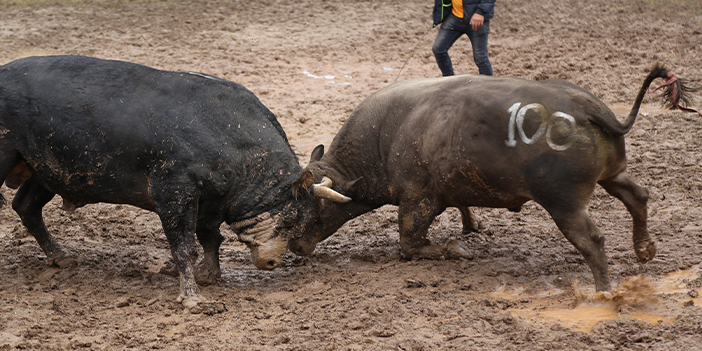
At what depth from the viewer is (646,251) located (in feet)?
16.7

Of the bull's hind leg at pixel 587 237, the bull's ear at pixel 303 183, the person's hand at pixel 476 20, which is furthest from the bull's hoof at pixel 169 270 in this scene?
the person's hand at pixel 476 20

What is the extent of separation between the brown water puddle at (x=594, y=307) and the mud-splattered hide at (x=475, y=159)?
0.24m

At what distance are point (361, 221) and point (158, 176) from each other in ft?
8.22

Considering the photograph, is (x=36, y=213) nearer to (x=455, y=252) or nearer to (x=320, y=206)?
(x=320, y=206)

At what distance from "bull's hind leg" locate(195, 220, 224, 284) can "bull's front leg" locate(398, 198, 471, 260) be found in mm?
1516

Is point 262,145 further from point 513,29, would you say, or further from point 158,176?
point 513,29

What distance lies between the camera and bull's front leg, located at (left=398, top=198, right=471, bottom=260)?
18.2ft

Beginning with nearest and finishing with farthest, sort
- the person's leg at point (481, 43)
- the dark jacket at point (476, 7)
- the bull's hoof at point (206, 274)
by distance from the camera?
1. the bull's hoof at point (206, 274)
2. the dark jacket at point (476, 7)
3. the person's leg at point (481, 43)

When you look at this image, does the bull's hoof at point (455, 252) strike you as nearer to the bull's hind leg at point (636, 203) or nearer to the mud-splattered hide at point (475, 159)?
the mud-splattered hide at point (475, 159)

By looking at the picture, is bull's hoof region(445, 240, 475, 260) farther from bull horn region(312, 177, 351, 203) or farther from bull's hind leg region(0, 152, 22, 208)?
bull's hind leg region(0, 152, 22, 208)

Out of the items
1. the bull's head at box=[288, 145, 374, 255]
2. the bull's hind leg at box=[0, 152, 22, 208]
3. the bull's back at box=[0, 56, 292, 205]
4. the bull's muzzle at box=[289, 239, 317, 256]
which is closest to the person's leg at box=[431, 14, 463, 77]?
the bull's head at box=[288, 145, 374, 255]

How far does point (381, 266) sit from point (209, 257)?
1.40m

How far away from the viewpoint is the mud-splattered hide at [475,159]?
4.61 meters

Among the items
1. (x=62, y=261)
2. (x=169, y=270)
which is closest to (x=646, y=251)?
(x=169, y=270)
